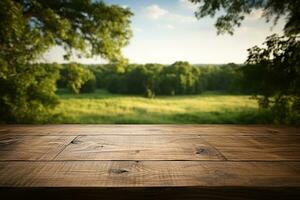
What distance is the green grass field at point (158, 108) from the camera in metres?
27.8

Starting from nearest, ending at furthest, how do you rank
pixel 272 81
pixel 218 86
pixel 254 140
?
pixel 254 140 < pixel 272 81 < pixel 218 86

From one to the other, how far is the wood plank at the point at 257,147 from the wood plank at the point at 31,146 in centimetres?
80

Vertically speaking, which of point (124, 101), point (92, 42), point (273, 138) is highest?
point (92, 42)

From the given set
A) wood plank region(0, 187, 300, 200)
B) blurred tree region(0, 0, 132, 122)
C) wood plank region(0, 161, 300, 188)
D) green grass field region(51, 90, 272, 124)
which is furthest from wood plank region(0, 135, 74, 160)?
green grass field region(51, 90, 272, 124)

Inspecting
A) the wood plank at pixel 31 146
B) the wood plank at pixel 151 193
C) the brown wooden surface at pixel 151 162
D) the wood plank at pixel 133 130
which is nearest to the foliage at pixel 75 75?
the wood plank at pixel 133 130

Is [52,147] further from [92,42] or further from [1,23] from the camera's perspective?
[92,42]

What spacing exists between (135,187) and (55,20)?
10657mm

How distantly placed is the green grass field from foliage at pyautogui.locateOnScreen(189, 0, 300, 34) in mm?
16419

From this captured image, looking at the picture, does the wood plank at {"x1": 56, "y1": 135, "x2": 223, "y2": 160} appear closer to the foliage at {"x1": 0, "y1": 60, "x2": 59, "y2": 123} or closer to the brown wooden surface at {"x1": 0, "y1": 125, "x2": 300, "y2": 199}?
the brown wooden surface at {"x1": 0, "y1": 125, "x2": 300, "y2": 199}

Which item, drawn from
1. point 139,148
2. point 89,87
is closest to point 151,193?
point 139,148

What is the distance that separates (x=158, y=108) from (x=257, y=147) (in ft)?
106

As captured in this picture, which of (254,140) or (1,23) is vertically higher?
(1,23)

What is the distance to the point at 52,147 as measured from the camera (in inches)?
57.4

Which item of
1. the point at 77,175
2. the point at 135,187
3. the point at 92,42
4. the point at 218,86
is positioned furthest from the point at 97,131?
the point at 218,86
